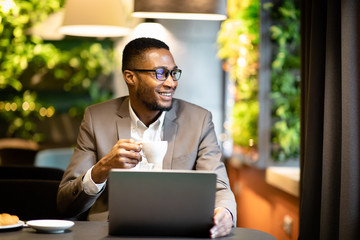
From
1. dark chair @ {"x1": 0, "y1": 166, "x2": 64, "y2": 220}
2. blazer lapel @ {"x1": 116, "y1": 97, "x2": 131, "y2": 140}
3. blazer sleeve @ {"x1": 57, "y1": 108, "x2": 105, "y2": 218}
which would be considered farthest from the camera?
blazer lapel @ {"x1": 116, "y1": 97, "x2": 131, "y2": 140}

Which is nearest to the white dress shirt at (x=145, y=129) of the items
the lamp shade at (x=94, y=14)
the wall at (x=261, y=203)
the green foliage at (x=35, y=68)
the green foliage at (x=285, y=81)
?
the lamp shade at (x=94, y=14)

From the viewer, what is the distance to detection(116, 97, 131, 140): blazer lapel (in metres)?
2.70

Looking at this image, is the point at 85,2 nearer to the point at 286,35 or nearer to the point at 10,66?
the point at 286,35

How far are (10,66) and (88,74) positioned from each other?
781 mm

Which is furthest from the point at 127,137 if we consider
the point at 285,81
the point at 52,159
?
the point at 52,159

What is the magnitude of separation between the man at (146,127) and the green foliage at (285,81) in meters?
1.76

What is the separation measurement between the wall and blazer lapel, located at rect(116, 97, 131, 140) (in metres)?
1.65

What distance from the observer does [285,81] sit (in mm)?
4449

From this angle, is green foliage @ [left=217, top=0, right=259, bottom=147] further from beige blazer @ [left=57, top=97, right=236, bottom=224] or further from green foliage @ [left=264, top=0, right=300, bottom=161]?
beige blazer @ [left=57, top=97, right=236, bottom=224]

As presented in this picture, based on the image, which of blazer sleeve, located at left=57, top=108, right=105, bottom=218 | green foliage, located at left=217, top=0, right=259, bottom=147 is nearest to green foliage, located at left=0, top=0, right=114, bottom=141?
green foliage, located at left=217, top=0, right=259, bottom=147

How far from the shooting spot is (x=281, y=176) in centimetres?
402

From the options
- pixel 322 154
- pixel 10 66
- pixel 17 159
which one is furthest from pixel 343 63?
pixel 10 66

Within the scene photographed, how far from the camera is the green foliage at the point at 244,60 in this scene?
16.1 ft

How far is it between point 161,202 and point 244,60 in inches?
136
